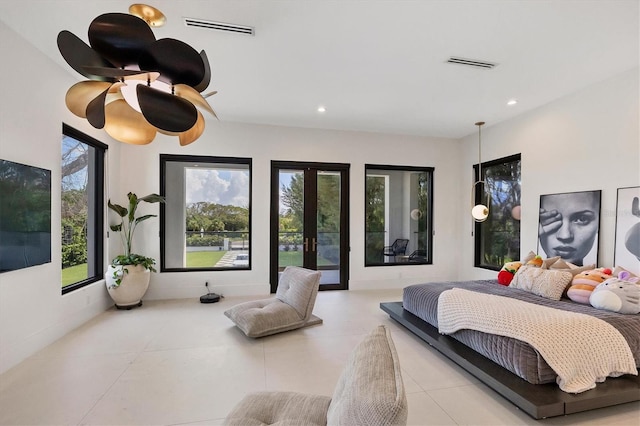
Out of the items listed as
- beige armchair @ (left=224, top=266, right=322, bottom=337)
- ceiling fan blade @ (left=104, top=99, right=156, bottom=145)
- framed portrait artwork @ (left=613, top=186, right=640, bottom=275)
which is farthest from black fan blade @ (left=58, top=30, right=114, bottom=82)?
framed portrait artwork @ (left=613, top=186, right=640, bottom=275)

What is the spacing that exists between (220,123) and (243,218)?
A: 182 cm

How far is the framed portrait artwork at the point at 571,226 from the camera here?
13.7 ft

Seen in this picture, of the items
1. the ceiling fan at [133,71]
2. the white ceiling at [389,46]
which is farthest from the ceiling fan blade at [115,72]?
the white ceiling at [389,46]

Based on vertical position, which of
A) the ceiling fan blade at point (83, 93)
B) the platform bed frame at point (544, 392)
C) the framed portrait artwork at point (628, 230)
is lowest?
the platform bed frame at point (544, 392)

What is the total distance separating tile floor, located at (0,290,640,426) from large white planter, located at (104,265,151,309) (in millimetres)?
517

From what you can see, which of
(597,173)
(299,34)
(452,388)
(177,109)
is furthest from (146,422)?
(597,173)

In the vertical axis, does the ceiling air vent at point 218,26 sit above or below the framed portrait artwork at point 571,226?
above

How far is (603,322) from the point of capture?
2637 mm

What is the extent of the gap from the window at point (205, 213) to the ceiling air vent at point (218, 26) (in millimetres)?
3110

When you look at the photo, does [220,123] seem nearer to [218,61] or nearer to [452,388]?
[218,61]

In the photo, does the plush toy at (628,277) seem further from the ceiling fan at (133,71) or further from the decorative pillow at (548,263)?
the ceiling fan at (133,71)

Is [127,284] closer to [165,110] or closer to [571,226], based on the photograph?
[165,110]

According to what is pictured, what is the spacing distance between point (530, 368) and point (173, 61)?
339 centimetres

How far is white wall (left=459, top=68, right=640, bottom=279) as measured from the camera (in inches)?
152
